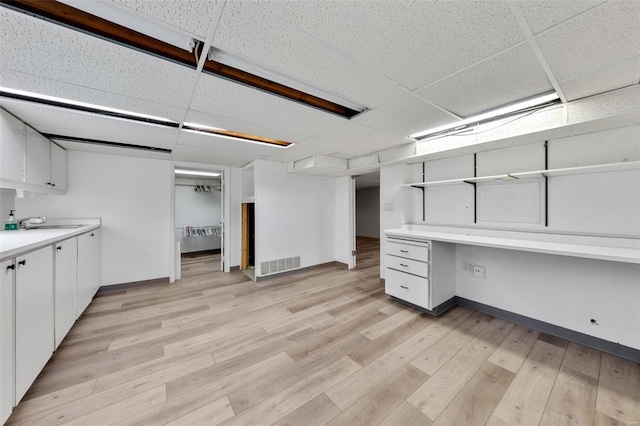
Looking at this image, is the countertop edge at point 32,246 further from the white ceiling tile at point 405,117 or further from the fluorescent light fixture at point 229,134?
the white ceiling tile at point 405,117

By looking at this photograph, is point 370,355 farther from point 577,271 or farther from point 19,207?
point 19,207

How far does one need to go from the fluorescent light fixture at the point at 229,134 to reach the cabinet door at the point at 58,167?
1872 mm

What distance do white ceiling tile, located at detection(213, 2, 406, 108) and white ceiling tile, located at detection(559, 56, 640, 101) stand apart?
47.5 inches

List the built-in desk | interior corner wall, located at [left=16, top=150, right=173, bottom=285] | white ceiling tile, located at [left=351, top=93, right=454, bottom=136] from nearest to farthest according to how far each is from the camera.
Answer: the built-in desk, white ceiling tile, located at [left=351, top=93, right=454, bottom=136], interior corner wall, located at [left=16, top=150, right=173, bottom=285]

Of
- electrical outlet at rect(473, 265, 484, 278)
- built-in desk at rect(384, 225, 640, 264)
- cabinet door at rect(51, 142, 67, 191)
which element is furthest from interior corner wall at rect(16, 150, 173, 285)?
electrical outlet at rect(473, 265, 484, 278)

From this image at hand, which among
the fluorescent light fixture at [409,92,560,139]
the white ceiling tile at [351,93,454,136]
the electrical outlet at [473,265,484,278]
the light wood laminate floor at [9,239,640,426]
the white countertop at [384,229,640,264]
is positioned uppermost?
the fluorescent light fixture at [409,92,560,139]

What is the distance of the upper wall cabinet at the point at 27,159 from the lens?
1.88 meters

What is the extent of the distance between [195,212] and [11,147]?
4620 mm

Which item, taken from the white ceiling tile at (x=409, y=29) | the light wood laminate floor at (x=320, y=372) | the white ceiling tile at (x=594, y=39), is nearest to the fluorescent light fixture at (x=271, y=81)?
the white ceiling tile at (x=409, y=29)

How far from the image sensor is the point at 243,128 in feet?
8.08

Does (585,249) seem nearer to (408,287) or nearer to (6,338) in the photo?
(408,287)

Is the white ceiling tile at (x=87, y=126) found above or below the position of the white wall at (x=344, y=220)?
above

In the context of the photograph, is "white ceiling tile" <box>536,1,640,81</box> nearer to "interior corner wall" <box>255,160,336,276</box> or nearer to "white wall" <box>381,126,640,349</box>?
"white wall" <box>381,126,640,349</box>

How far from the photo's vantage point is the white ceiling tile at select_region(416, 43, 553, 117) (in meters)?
1.38
